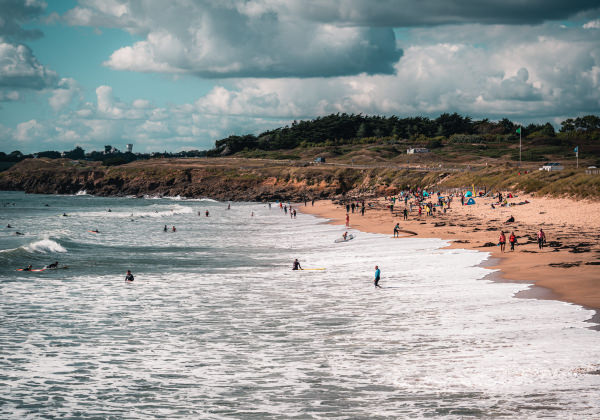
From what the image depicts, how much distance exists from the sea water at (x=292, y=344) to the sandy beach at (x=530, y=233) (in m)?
1.69

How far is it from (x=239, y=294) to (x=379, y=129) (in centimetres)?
16695

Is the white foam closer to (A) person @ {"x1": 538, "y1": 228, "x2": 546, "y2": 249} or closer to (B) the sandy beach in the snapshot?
(B) the sandy beach

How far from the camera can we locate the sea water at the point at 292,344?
12.9m

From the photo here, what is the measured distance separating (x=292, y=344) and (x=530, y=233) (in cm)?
2859

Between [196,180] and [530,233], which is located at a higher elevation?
[196,180]

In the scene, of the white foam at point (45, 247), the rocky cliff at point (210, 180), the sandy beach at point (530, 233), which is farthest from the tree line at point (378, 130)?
the white foam at point (45, 247)

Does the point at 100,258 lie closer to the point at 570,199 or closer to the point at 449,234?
the point at 449,234

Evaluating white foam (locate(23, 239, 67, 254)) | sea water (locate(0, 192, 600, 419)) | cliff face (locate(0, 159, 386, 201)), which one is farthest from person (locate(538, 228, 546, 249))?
cliff face (locate(0, 159, 386, 201))

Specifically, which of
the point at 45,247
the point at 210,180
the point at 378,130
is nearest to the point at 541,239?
the point at 45,247

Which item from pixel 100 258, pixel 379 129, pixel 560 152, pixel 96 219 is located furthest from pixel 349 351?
pixel 379 129

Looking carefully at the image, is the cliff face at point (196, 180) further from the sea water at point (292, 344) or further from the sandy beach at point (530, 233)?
the sea water at point (292, 344)

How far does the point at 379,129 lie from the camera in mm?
187000

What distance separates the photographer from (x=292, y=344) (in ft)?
57.5

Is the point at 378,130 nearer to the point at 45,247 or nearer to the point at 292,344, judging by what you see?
the point at 45,247
